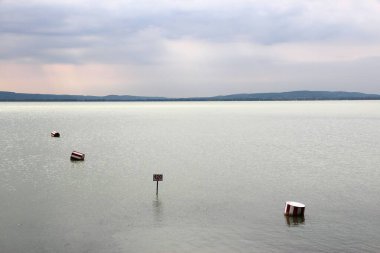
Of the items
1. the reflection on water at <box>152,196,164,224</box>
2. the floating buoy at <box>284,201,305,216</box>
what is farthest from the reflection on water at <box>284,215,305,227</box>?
the reflection on water at <box>152,196,164,224</box>

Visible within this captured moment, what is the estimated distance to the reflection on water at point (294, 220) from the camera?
98.6 ft

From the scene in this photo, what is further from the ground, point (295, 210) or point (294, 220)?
point (295, 210)

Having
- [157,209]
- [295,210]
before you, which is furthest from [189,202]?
[295,210]

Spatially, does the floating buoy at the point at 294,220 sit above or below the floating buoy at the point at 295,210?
below

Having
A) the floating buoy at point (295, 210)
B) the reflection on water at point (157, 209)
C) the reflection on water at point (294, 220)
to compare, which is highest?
the floating buoy at point (295, 210)

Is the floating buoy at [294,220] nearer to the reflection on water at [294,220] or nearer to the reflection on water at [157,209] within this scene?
the reflection on water at [294,220]

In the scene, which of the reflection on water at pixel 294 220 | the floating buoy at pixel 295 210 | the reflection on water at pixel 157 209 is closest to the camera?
the reflection on water at pixel 294 220

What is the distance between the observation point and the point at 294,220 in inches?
1216

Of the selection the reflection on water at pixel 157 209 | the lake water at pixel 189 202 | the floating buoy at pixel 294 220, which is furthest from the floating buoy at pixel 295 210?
the reflection on water at pixel 157 209

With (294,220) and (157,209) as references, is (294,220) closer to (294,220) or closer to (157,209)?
(294,220)

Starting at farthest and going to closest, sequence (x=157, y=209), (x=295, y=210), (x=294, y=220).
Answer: (x=157, y=209) < (x=295, y=210) < (x=294, y=220)

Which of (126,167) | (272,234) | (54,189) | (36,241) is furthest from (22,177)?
(272,234)

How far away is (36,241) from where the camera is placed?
26156mm

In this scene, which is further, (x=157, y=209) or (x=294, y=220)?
(x=157, y=209)
